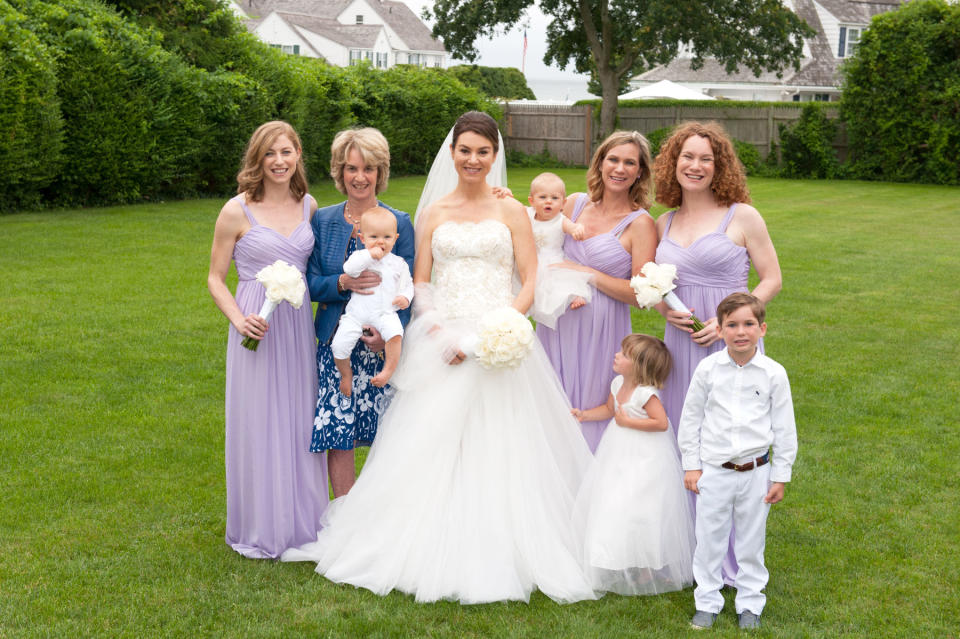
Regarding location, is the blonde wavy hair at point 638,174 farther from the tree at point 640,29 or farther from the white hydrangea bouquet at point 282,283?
the tree at point 640,29

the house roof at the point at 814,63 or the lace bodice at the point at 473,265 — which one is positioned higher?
the house roof at the point at 814,63

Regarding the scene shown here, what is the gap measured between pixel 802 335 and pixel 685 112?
25572 millimetres

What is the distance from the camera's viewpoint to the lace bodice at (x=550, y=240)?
5.39 meters

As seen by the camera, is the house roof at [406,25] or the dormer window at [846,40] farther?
the house roof at [406,25]

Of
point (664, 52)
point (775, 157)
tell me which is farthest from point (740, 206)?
point (664, 52)

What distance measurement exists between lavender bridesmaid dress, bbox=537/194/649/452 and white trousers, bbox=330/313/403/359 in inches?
38.4

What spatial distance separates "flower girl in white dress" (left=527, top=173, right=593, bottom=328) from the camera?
515 centimetres

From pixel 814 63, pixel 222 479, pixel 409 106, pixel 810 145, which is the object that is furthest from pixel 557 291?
pixel 814 63

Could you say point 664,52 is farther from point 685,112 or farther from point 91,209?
point 91,209

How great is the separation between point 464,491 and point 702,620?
1259 millimetres

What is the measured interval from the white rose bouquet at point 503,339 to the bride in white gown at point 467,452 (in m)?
0.16

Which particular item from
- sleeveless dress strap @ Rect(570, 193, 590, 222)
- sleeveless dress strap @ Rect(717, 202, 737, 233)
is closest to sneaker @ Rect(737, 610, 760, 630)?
sleeveless dress strap @ Rect(717, 202, 737, 233)

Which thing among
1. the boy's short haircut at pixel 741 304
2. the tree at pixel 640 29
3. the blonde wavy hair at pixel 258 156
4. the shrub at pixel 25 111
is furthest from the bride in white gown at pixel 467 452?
the tree at pixel 640 29

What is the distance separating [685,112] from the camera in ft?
114
